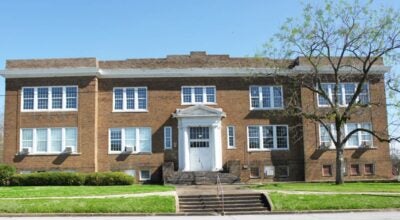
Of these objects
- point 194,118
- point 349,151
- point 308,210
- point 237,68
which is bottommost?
point 308,210

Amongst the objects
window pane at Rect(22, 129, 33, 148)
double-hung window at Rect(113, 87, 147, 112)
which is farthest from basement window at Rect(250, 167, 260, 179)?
window pane at Rect(22, 129, 33, 148)

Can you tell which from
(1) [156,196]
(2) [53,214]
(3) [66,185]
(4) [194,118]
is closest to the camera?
(2) [53,214]

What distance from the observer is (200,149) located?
36.6 metres

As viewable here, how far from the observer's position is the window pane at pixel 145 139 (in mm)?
36938

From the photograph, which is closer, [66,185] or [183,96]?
[66,185]

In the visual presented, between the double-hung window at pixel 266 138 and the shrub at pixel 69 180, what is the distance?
989cm

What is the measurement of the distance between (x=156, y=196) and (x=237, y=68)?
54.7 feet

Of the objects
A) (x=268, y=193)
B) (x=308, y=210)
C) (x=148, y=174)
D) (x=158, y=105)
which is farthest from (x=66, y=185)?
(x=308, y=210)

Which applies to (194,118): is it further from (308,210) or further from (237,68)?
(308,210)

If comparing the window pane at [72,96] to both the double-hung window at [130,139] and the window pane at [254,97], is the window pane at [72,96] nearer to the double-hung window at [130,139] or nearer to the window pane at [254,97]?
the double-hung window at [130,139]

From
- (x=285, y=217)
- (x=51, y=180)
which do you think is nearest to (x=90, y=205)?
(x=285, y=217)

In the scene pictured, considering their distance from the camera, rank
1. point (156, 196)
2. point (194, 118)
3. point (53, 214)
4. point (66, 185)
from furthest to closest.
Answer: point (194, 118) < point (66, 185) < point (156, 196) < point (53, 214)

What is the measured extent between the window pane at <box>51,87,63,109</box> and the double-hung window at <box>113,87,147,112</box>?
369cm

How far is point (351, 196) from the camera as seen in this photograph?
23.6m
